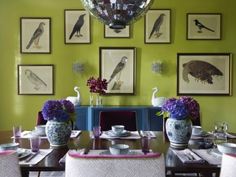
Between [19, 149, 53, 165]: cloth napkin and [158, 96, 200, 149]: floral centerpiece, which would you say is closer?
[19, 149, 53, 165]: cloth napkin

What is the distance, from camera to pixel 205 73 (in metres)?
4.30

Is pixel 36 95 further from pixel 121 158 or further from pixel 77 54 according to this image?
pixel 121 158

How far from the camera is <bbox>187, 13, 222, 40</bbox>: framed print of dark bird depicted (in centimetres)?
432

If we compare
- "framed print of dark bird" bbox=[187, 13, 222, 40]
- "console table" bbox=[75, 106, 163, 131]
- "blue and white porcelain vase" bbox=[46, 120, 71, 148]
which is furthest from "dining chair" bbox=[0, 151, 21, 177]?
"framed print of dark bird" bbox=[187, 13, 222, 40]

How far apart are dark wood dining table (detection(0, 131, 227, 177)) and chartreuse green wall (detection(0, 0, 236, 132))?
1872 mm

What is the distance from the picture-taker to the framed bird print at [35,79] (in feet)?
14.2

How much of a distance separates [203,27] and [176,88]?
1.03 meters

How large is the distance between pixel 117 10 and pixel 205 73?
2.53m

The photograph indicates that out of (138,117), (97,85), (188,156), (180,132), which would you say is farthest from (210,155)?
(97,85)

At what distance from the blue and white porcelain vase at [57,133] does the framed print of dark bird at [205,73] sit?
2675mm

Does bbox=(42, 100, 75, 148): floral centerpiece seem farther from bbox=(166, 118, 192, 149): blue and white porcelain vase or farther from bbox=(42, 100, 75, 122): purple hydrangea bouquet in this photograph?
bbox=(166, 118, 192, 149): blue and white porcelain vase

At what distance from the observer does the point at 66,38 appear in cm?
435

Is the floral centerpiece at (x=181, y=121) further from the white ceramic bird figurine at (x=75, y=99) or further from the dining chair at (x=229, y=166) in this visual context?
the white ceramic bird figurine at (x=75, y=99)

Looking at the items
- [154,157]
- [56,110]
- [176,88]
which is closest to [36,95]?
[176,88]
